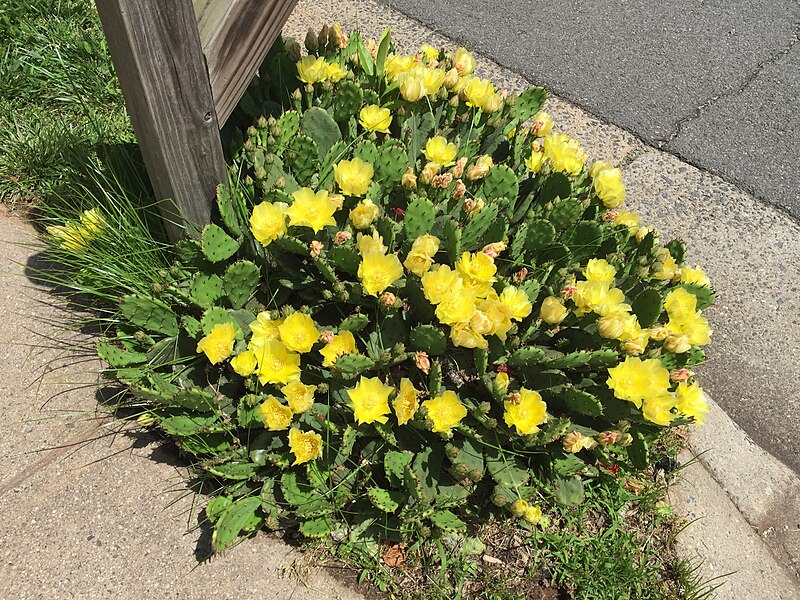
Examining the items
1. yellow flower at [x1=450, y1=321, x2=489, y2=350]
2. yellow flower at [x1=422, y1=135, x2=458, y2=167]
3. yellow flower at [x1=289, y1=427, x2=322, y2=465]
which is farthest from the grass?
yellow flower at [x1=422, y1=135, x2=458, y2=167]

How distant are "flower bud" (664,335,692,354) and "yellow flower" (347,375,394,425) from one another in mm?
969

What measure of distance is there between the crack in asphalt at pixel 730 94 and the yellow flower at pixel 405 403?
250 centimetres

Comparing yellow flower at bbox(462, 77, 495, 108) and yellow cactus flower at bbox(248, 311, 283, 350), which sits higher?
yellow flower at bbox(462, 77, 495, 108)

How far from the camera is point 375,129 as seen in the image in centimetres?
255

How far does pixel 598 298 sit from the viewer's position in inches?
86.0

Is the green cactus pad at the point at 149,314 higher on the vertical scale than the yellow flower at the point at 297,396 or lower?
lower

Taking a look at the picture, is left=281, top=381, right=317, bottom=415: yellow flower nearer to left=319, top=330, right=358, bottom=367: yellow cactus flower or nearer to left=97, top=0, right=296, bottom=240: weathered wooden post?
left=319, top=330, right=358, bottom=367: yellow cactus flower

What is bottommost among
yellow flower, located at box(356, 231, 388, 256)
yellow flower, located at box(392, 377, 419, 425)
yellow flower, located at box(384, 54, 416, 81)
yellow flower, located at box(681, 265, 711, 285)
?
yellow flower, located at box(392, 377, 419, 425)

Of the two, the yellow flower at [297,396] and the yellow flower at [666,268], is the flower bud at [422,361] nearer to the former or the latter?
the yellow flower at [297,396]

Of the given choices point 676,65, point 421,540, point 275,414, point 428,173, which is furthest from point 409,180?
point 676,65

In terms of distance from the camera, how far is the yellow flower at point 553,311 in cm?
218

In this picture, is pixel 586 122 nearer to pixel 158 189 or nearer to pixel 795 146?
pixel 795 146

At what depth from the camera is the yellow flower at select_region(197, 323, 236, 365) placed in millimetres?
2129

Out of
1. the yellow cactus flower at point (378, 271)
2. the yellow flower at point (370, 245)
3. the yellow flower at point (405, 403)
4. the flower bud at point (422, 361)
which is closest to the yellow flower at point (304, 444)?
the yellow flower at point (405, 403)
